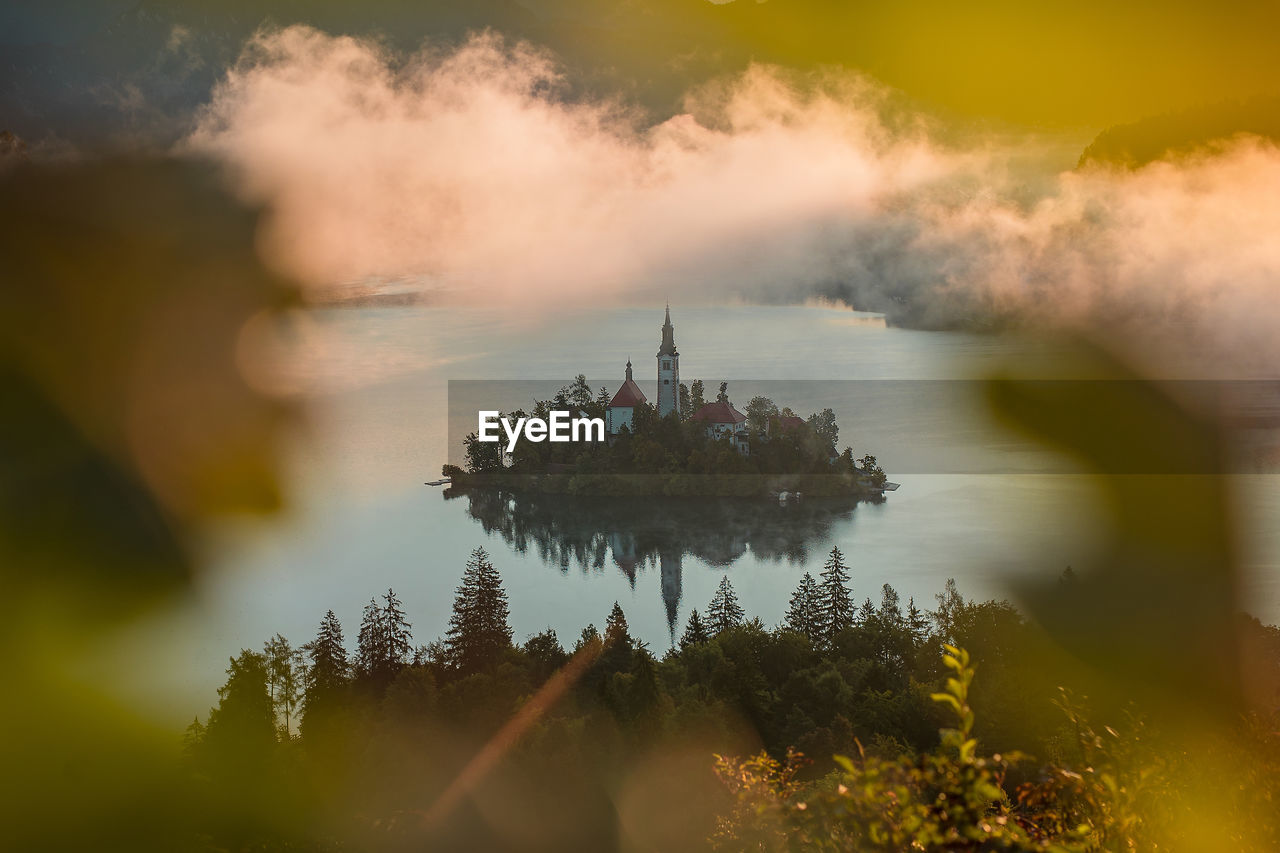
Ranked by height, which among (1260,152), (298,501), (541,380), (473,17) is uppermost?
(473,17)

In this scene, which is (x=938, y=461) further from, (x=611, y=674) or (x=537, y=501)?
(x=611, y=674)

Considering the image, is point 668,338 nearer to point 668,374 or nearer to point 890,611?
point 668,374

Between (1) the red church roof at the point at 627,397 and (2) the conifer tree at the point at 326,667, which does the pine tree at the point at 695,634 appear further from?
(1) the red church roof at the point at 627,397

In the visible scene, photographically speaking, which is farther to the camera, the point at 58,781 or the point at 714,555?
the point at 714,555

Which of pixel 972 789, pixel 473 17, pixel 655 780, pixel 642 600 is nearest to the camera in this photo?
pixel 972 789

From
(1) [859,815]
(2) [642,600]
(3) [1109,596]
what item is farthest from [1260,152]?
(1) [859,815]

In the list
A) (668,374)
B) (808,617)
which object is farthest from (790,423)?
(808,617)

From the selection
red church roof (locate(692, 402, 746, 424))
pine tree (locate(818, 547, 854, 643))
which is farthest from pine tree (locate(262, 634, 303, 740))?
red church roof (locate(692, 402, 746, 424))

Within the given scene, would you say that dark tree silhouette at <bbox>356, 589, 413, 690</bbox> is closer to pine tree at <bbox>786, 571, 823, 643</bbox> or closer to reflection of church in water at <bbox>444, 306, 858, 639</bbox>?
pine tree at <bbox>786, 571, 823, 643</bbox>
